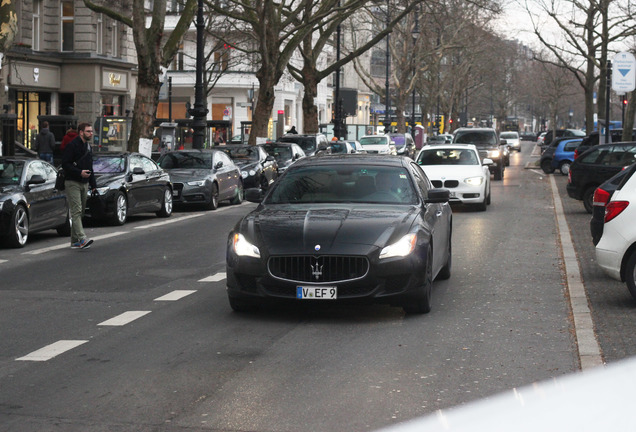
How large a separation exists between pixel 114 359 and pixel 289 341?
1.43 metres

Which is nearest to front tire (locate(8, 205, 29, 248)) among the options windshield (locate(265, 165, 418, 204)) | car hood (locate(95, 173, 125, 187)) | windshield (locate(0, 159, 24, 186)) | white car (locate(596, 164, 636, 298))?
windshield (locate(0, 159, 24, 186))

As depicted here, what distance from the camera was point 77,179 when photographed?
15.9 meters

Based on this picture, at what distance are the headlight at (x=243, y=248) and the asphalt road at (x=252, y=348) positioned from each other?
604 mm

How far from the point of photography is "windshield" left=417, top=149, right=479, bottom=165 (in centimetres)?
2588

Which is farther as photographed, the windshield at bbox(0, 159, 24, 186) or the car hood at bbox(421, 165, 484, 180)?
the car hood at bbox(421, 165, 484, 180)

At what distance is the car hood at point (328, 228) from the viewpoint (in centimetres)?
922

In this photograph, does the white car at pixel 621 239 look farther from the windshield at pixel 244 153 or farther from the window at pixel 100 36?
the window at pixel 100 36

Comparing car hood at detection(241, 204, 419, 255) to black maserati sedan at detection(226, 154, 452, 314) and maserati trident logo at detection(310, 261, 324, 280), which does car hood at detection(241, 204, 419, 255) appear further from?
maserati trident logo at detection(310, 261, 324, 280)

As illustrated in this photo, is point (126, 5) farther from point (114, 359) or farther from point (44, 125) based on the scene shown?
point (114, 359)

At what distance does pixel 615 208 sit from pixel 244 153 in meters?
21.9

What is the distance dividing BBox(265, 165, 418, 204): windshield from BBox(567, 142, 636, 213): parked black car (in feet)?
42.1

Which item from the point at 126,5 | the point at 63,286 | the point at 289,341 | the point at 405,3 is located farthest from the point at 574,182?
the point at 126,5

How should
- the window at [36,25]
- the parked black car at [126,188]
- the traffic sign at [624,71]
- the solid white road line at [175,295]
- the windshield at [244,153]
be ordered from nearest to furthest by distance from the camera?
the solid white road line at [175,295]
the parked black car at [126,188]
the traffic sign at [624,71]
the windshield at [244,153]
the window at [36,25]

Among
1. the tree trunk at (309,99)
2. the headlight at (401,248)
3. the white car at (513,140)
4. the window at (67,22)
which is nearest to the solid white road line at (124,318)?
the headlight at (401,248)
